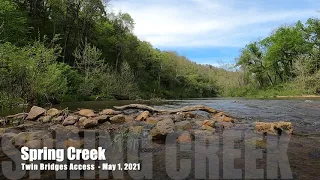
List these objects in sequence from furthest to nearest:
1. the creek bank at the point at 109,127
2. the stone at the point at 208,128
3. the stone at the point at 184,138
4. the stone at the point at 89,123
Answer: the stone at the point at 89,123 < the stone at the point at 208,128 < the stone at the point at 184,138 < the creek bank at the point at 109,127

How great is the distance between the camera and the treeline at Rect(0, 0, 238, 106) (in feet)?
46.2

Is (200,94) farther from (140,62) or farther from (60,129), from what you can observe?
(60,129)

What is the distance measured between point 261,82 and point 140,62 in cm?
2909

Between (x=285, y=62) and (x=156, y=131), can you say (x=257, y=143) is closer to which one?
(x=156, y=131)

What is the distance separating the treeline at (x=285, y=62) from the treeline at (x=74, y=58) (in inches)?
440

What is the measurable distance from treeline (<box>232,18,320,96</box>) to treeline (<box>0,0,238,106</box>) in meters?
11.2

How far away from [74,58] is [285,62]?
42263mm

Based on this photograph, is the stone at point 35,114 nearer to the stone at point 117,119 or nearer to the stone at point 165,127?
the stone at point 117,119

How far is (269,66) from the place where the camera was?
2179 inches

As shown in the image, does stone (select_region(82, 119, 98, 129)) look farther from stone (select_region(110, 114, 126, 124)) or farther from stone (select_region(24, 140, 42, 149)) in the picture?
stone (select_region(24, 140, 42, 149))

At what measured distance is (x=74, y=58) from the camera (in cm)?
3716

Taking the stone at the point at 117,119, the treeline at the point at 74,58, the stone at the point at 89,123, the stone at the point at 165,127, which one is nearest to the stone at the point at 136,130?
the stone at the point at 165,127

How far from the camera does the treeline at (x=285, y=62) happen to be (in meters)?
40.2

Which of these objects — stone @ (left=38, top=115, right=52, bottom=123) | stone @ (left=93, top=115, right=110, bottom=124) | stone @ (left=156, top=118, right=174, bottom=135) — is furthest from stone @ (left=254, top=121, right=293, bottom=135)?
stone @ (left=38, top=115, right=52, bottom=123)
